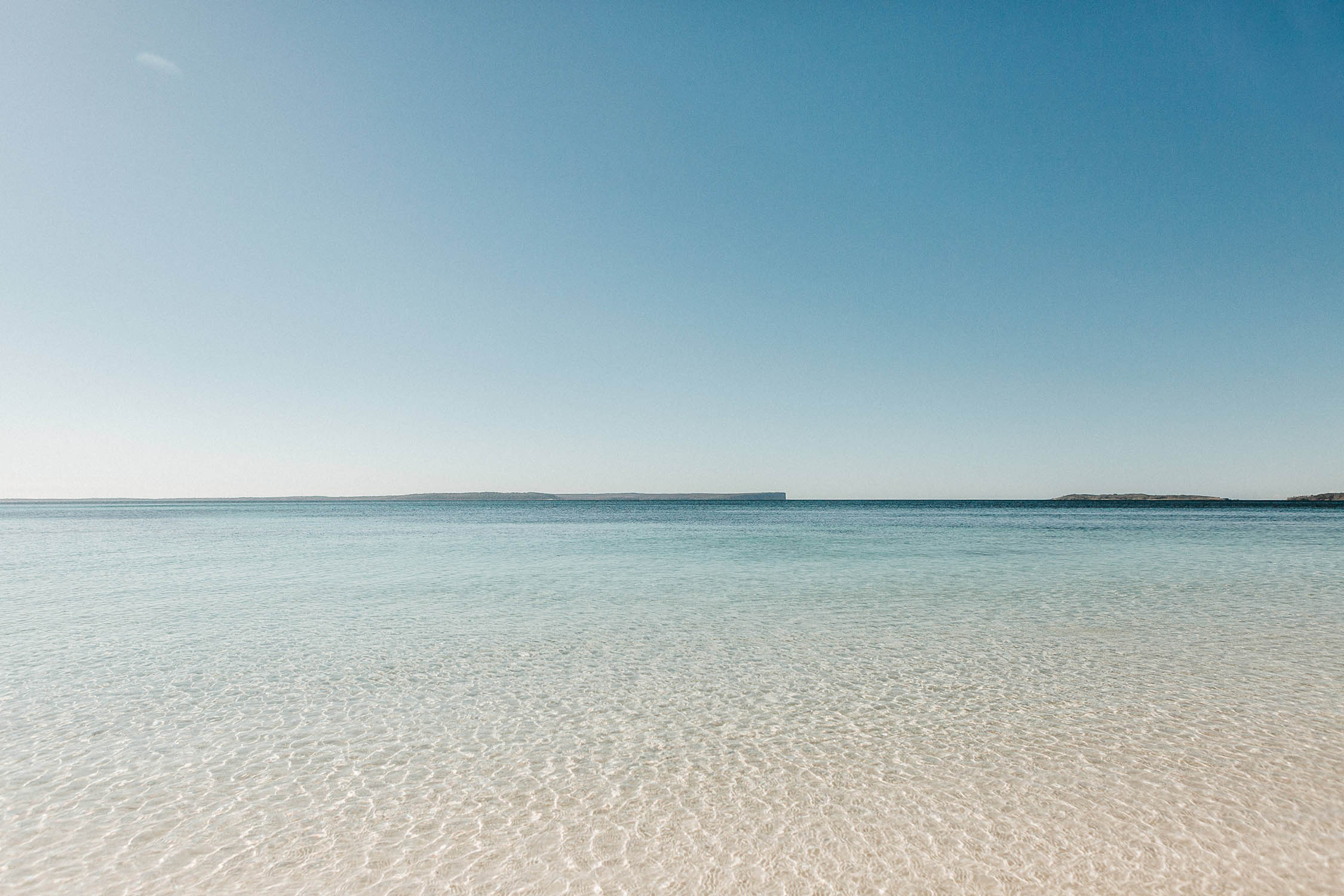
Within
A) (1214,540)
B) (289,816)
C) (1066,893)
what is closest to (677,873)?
(1066,893)

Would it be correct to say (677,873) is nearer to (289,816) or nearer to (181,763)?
(289,816)

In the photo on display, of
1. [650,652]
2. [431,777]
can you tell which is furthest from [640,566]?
[431,777]

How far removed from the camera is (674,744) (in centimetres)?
556

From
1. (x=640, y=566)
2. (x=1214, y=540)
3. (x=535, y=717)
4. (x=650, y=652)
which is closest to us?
(x=535, y=717)

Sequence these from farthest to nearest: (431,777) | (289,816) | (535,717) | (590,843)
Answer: (535,717)
(431,777)
(289,816)
(590,843)

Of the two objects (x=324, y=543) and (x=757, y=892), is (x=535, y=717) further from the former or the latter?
(x=324, y=543)

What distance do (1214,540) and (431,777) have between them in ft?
108

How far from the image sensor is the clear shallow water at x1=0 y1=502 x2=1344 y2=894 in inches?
148

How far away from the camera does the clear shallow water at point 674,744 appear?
377cm

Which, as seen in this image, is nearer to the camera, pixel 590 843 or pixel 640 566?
pixel 590 843

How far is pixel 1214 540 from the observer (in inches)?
1110

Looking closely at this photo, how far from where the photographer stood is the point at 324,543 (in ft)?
96.0

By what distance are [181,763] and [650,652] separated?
4.82 m

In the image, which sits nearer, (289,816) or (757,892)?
(757,892)
